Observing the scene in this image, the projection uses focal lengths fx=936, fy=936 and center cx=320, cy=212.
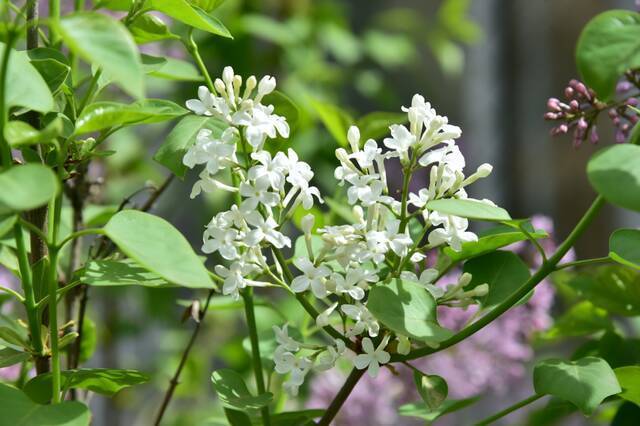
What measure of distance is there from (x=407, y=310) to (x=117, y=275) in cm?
15

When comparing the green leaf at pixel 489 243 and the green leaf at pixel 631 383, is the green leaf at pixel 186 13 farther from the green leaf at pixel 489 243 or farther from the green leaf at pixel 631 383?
the green leaf at pixel 631 383

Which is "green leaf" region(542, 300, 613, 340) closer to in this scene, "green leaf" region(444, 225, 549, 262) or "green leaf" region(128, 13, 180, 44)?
"green leaf" region(444, 225, 549, 262)

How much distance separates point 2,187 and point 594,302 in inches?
17.9

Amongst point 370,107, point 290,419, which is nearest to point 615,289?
point 290,419

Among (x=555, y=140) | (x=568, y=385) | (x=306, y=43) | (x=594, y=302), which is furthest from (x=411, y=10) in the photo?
(x=568, y=385)

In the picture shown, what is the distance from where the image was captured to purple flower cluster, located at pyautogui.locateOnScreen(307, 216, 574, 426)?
95 cm

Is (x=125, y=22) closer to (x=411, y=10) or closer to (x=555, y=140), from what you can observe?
(x=555, y=140)

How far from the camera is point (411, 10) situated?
2.44 metres

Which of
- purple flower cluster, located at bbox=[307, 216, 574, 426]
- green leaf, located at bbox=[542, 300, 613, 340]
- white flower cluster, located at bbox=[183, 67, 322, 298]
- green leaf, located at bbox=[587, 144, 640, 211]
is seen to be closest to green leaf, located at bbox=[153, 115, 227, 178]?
white flower cluster, located at bbox=[183, 67, 322, 298]

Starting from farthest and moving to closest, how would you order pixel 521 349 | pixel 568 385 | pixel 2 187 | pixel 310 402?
pixel 310 402
pixel 521 349
pixel 568 385
pixel 2 187

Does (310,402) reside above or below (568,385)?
below

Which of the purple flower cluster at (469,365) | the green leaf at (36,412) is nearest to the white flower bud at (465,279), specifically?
the green leaf at (36,412)

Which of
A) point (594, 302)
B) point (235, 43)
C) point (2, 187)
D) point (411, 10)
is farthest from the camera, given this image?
point (411, 10)

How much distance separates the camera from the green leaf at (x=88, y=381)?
1.62ft
